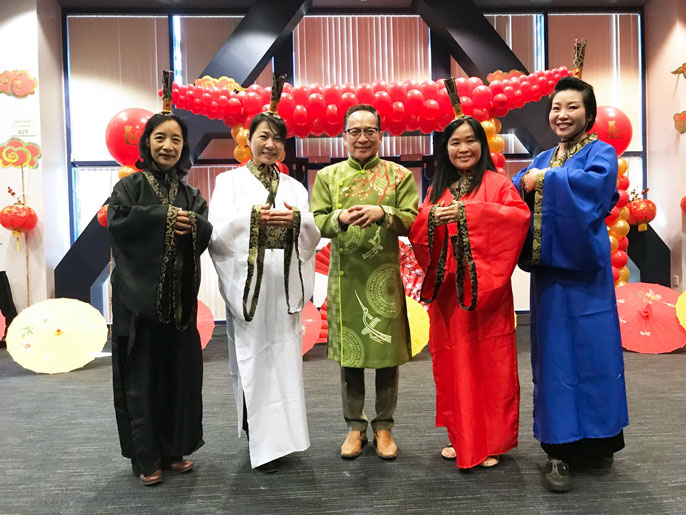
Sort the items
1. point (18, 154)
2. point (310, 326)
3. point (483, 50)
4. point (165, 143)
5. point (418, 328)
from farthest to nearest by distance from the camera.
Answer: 1. point (483, 50)
2. point (18, 154)
3. point (310, 326)
4. point (418, 328)
5. point (165, 143)

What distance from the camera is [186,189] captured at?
215 cm

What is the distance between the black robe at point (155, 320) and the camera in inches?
75.8

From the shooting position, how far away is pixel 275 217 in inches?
80.6

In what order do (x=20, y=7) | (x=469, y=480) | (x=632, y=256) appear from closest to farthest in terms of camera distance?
(x=469, y=480) → (x=20, y=7) → (x=632, y=256)

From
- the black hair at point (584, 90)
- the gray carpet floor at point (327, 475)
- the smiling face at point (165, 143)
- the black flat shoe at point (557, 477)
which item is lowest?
the gray carpet floor at point (327, 475)

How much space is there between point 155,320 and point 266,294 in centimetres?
46

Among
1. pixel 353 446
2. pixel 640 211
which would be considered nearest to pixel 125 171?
pixel 353 446

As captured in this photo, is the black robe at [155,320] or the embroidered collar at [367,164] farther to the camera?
the embroidered collar at [367,164]

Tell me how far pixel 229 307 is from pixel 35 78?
17.0 feet

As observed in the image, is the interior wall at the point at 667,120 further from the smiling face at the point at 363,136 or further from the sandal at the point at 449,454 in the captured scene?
the smiling face at the point at 363,136

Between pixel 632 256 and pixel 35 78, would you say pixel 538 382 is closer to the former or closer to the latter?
pixel 632 256

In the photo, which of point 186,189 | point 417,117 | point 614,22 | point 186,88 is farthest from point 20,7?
point 614,22

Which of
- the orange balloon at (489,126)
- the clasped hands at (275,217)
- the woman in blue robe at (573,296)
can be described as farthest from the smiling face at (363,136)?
the orange balloon at (489,126)

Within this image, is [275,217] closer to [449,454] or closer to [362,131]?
[362,131]
